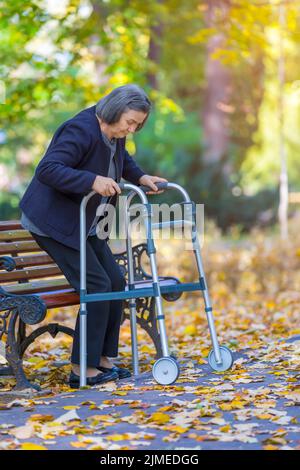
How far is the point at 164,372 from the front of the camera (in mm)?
5023

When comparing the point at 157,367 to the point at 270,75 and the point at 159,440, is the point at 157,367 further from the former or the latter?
the point at 270,75

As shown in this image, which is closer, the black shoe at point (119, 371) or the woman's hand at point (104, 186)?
the woman's hand at point (104, 186)

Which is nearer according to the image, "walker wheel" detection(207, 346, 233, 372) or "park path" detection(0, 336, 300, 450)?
"park path" detection(0, 336, 300, 450)

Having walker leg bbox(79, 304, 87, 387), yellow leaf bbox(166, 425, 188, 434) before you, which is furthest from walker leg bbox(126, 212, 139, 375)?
yellow leaf bbox(166, 425, 188, 434)

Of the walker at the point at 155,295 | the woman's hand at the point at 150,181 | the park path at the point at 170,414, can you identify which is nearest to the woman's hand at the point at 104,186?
the walker at the point at 155,295

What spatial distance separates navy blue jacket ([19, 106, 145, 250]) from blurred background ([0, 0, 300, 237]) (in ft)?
18.2

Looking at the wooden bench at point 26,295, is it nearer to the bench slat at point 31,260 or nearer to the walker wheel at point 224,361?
the bench slat at point 31,260

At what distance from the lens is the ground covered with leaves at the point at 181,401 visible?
396cm

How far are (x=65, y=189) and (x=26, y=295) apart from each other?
0.66 meters

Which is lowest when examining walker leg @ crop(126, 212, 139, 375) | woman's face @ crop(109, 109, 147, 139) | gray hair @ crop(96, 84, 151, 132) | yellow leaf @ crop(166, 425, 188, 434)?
yellow leaf @ crop(166, 425, 188, 434)

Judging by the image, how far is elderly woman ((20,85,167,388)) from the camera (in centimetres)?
501

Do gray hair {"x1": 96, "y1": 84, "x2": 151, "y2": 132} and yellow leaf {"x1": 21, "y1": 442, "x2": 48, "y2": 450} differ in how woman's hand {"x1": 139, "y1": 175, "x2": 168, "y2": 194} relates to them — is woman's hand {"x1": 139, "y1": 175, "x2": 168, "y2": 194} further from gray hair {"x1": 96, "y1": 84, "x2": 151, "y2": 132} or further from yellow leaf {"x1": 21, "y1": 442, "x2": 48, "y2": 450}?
yellow leaf {"x1": 21, "y1": 442, "x2": 48, "y2": 450}

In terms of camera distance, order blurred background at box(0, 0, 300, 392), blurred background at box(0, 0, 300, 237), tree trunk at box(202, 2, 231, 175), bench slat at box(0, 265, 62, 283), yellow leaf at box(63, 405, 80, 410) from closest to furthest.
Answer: yellow leaf at box(63, 405, 80, 410)
bench slat at box(0, 265, 62, 283)
blurred background at box(0, 0, 300, 392)
blurred background at box(0, 0, 300, 237)
tree trunk at box(202, 2, 231, 175)

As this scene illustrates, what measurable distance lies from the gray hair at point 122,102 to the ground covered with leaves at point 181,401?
1.51m
